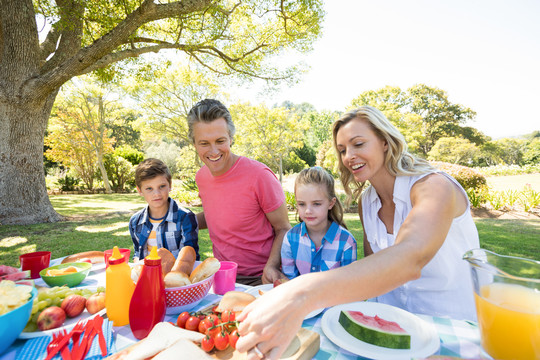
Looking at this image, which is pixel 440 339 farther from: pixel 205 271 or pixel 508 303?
pixel 205 271

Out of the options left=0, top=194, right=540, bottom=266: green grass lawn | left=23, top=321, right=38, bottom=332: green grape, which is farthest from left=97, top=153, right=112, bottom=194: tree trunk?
left=23, top=321, right=38, bottom=332: green grape

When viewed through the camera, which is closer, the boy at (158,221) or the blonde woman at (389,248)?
the blonde woman at (389,248)

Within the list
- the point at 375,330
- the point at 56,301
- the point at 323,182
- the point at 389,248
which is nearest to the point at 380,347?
the point at 375,330

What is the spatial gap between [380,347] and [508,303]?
0.48 meters

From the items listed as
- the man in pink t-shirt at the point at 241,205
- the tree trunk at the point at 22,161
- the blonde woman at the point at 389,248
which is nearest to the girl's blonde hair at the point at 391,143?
the blonde woman at the point at 389,248

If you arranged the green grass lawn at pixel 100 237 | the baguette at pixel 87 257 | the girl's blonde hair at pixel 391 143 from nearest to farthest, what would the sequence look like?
the girl's blonde hair at pixel 391 143 → the baguette at pixel 87 257 → the green grass lawn at pixel 100 237

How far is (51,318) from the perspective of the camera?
51.6 inches

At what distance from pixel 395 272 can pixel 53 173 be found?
3066 centimetres

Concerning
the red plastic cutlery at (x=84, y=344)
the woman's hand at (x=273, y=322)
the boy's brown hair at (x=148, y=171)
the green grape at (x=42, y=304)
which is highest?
the boy's brown hair at (x=148, y=171)

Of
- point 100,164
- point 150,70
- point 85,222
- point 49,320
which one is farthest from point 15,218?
point 100,164

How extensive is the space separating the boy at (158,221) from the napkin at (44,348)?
1276 millimetres

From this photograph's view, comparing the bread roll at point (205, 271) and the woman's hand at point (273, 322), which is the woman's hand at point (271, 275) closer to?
the bread roll at point (205, 271)

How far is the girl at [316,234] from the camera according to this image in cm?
220

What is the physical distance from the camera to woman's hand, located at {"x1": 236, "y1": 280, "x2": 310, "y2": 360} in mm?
702
